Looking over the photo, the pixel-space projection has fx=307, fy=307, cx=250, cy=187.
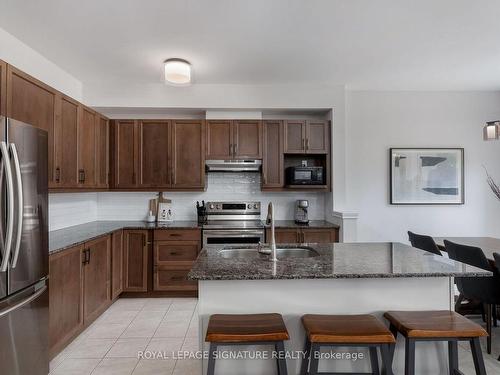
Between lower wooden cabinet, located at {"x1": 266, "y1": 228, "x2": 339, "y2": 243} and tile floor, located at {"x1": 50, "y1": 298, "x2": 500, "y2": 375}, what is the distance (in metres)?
1.31

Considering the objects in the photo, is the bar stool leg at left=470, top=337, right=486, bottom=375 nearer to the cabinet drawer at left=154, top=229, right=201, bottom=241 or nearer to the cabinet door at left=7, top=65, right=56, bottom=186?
the cabinet drawer at left=154, top=229, right=201, bottom=241

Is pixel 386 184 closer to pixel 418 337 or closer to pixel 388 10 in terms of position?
pixel 388 10

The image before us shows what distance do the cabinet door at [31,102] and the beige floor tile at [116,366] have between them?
5.08 ft

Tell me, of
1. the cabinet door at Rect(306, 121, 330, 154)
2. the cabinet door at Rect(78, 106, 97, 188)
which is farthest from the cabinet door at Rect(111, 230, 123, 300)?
the cabinet door at Rect(306, 121, 330, 154)

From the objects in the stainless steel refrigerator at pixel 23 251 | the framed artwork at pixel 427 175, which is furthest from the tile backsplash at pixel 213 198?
the stainless steel refrigerator at pixel 23 251

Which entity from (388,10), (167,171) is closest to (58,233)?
(167,171)

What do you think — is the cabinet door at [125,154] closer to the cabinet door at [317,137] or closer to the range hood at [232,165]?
the range hood at [232,165]

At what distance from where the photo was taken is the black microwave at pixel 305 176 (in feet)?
12.9

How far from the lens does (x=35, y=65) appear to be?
3078mm

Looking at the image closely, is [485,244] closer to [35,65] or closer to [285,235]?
[285,235]

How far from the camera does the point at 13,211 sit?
171cm

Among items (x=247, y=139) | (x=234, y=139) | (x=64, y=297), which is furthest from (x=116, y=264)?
(x=247, y=139)

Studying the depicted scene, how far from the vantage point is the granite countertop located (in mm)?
1604

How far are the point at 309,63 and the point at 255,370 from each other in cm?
295
